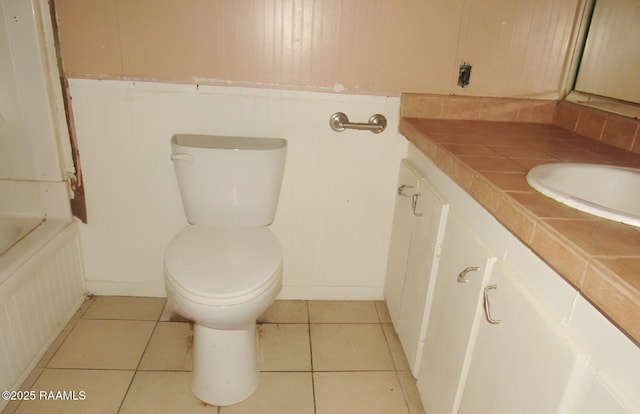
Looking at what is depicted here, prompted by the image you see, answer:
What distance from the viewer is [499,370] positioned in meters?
0.88

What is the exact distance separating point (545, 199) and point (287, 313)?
4.11 ft

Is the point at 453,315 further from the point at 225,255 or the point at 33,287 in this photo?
the point at 33,287

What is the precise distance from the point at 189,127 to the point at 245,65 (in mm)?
314

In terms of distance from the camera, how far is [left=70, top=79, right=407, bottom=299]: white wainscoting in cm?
160

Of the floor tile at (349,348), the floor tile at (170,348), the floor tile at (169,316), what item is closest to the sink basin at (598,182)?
the floor tile at (349,348)

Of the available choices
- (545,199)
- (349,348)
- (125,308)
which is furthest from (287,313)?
(545,199)

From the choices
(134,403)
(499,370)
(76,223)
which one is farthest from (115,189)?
(499,370)

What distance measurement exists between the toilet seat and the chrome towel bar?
1.60ft

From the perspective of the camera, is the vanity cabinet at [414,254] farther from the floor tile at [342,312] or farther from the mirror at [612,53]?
the mirror at [612,53]

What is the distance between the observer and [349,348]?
1.69m

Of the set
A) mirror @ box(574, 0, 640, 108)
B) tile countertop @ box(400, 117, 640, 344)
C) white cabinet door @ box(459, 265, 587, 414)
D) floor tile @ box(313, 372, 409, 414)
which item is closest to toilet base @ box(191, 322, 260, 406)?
floor tile @ box(313, 372, 409, 414)

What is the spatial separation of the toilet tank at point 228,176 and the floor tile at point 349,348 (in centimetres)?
53

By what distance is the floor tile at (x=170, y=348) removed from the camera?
155 cm

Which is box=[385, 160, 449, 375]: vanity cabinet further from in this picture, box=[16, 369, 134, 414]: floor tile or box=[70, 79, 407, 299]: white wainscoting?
box=[16, 369, 134, 414]: floor tile
